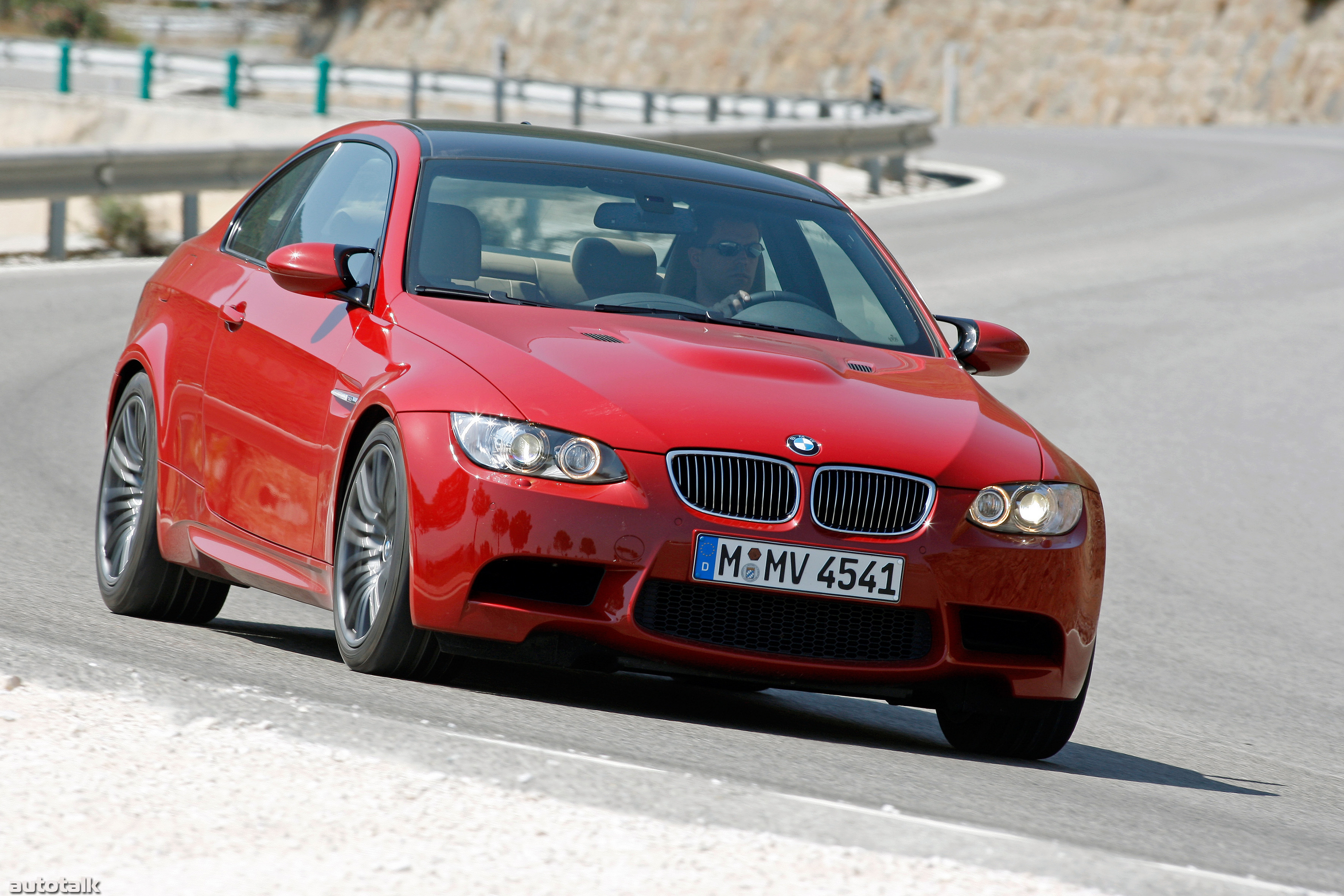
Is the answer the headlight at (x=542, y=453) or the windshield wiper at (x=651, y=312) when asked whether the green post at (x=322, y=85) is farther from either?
the headlight at (x=542, y=453)

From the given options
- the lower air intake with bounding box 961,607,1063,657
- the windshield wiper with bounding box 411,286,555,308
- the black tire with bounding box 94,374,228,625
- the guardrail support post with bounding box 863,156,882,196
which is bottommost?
the guardrail support post with bounding box 863,156,882,196

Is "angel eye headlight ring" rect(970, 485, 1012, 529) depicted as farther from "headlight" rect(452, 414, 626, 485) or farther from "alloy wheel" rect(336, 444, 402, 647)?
"alloy wheel" rect(336, 444, 402, 647)

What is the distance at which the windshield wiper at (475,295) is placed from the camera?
18.3 feet

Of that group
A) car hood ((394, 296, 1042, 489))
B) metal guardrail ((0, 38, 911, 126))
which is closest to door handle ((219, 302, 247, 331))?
car hood ((394, 296, 1042, 489))

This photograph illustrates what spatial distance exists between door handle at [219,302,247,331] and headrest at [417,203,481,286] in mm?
647

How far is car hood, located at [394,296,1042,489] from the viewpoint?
4.86 meters

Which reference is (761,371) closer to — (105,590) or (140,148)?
(105,590)

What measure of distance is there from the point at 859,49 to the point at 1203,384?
44260 mm

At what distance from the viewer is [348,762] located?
3928mm

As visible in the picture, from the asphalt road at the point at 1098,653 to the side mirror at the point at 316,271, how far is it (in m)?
1.01

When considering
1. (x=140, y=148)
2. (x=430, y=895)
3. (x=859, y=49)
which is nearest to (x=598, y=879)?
(x=430, y=895)

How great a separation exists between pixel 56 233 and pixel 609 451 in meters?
13.9

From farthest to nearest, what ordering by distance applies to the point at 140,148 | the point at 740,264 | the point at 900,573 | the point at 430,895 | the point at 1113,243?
1. the point at 1113,243
2. the point at 140,148
3. the point at 740,264
4. the point at 900,573
5. the point at 430,895

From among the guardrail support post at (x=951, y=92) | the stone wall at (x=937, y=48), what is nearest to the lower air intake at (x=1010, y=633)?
the guardrail support post at (x=951, y=92)
